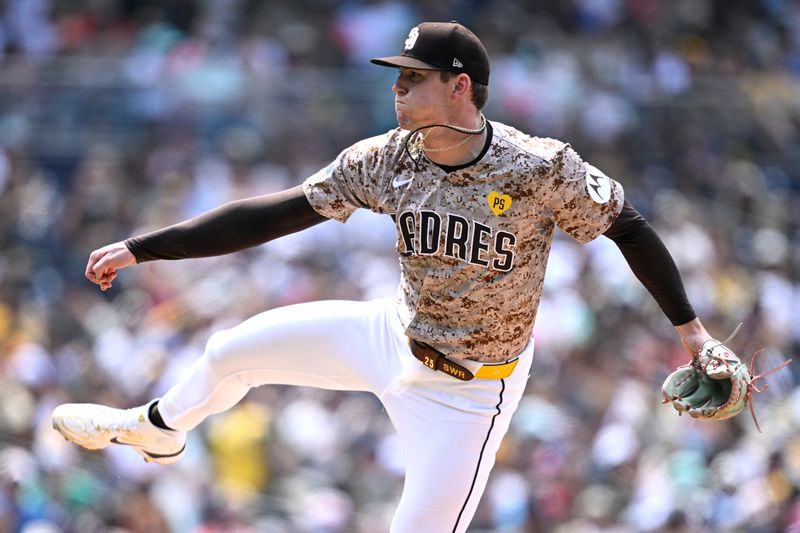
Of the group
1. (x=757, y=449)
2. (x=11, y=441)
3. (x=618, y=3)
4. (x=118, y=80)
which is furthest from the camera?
(x=618, y=3)

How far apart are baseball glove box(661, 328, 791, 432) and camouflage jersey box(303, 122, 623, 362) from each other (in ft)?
2.02

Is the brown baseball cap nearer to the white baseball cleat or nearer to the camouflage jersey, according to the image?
the camouflage jersey

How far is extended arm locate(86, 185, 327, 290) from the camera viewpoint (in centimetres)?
510

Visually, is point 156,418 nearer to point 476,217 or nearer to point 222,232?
point 222,232

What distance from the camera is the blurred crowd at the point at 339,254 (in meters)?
9.27

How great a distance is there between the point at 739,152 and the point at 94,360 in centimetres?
616

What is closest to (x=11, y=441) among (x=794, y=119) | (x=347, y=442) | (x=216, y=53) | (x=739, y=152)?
(x=347, y=442)

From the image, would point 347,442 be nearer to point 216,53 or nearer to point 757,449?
point 757,449

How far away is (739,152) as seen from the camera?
1257cm

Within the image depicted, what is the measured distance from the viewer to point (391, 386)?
5.20m

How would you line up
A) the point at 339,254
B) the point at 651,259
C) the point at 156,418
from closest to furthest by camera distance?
the point at 651,259 < the point at 156,418 < the point at 339,254

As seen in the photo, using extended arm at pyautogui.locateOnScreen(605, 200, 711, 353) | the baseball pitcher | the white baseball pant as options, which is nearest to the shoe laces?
the white baseball pant

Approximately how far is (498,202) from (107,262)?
1453 millimetres

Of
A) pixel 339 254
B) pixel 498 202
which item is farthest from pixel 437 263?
pixel 339 254
